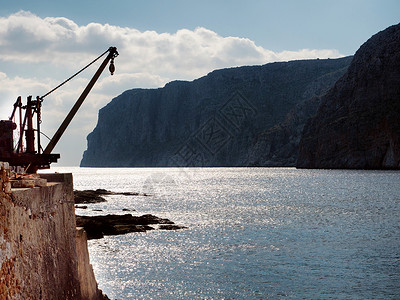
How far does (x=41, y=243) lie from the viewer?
29.7 feet

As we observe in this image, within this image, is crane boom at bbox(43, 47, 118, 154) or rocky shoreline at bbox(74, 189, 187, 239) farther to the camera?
rocky shoreline at bbox(74, 189, 187, 239)

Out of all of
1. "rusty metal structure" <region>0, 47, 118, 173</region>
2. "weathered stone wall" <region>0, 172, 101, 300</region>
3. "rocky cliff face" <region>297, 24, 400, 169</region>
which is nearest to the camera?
"weathered stone wall" <region>0, 172, 101, 300</region>

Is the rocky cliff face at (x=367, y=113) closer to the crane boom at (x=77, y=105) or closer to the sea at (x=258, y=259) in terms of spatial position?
the sea at (x=258, y=259)

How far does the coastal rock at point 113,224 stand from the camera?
40.9 meters

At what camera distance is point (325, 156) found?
19400 cm

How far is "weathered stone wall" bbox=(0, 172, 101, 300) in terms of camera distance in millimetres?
7172

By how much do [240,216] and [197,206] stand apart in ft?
53.9

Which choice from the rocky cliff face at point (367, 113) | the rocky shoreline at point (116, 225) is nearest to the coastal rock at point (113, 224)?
the rocky shoreline at point (116, 225)

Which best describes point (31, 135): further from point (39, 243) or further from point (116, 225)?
point (116, 225)

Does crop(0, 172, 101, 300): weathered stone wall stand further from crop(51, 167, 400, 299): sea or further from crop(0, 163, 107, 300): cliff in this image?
crop(51, 167, 400, 299): sea

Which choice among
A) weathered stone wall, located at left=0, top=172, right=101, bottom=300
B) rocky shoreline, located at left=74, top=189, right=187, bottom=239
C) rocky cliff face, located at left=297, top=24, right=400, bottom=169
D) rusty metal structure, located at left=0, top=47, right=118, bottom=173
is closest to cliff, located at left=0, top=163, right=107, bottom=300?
weathered stone wall, located at left=0, top=172, right=101, bottom=300

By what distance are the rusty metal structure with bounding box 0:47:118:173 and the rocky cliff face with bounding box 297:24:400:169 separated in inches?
5876

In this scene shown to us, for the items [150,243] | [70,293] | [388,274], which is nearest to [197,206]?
[150,243]

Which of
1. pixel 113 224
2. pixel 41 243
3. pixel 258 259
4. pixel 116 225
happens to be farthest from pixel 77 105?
pixel 113 224
